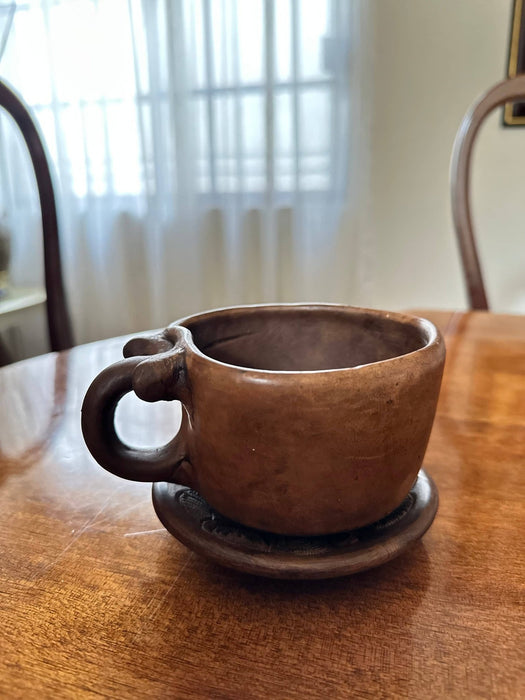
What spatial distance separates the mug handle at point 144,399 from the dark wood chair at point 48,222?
602 mm

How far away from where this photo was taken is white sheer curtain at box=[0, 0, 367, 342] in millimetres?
1609

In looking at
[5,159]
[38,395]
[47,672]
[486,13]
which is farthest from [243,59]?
[47,672]

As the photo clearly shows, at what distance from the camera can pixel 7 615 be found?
244 millimetres

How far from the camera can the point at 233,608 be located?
0.25 metres

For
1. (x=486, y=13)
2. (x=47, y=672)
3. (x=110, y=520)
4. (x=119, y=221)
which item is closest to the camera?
(x=47, y=672)

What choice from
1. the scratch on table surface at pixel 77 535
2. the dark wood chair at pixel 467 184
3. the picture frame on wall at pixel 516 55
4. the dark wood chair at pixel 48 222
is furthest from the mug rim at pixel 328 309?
the picture frame on wall at pixel 516 55

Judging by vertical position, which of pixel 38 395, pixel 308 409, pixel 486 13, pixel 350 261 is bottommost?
pixel 350 261

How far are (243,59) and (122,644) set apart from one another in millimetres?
1710

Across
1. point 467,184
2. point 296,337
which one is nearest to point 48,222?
point 296,337

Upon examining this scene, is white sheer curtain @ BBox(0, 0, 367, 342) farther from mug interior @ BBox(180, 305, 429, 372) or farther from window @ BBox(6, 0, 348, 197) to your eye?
mug interior @ BBox(180, 305, 429, 372)

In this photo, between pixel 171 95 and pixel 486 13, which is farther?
pixel 171 95

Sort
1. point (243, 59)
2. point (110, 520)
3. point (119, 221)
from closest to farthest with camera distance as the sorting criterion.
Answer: point (110, 520) < point (243, 59) < point (119, 221)

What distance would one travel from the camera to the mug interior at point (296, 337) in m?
0.35

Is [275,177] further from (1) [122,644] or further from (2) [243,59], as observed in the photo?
(1) [122,644]
